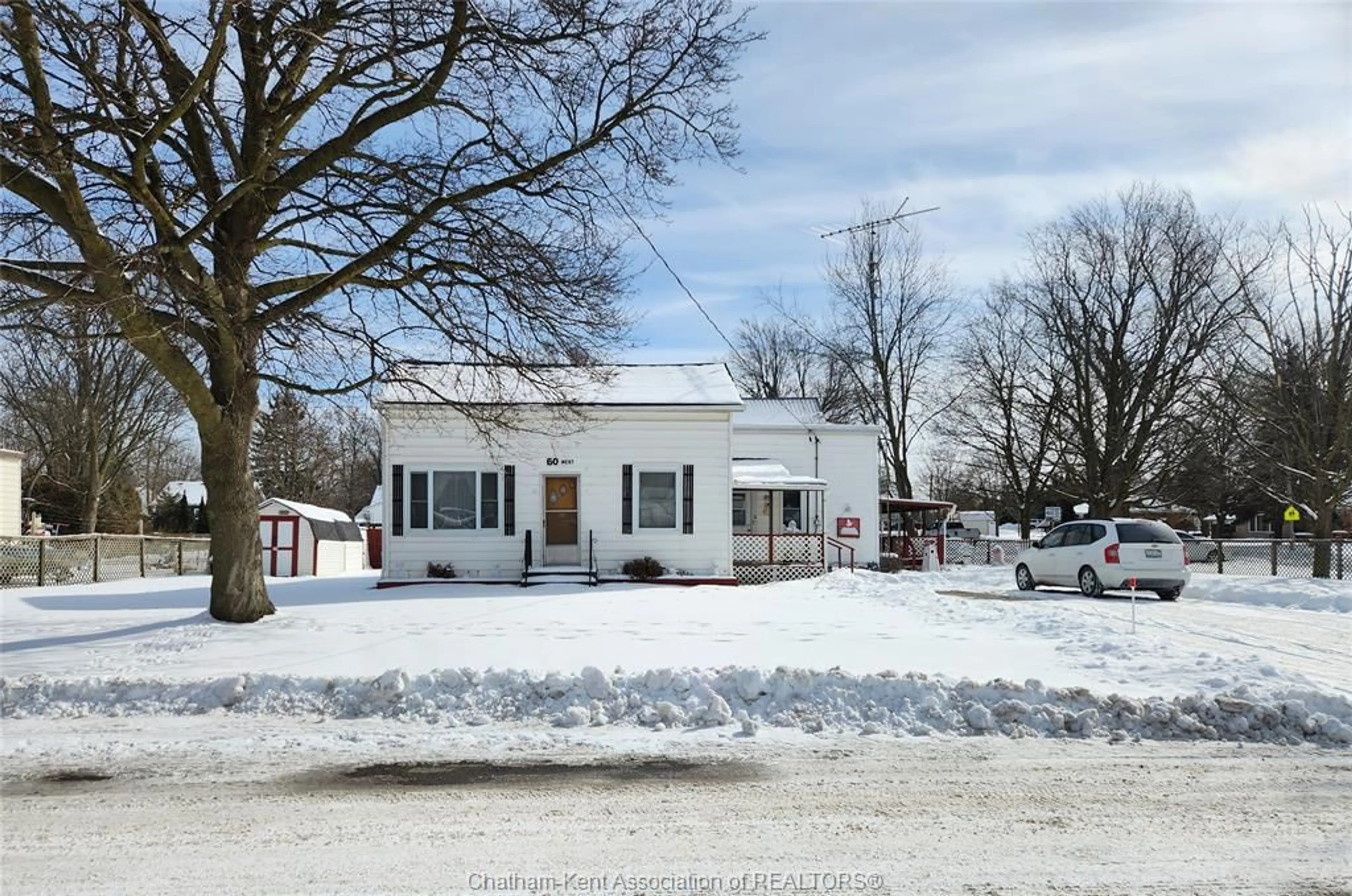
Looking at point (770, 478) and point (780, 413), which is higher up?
point (780, 413)

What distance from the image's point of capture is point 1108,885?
508 centimetres

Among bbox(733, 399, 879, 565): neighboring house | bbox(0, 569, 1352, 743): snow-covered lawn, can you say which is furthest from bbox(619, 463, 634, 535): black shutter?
bbox(733, 399, 879, 565): neighboring house

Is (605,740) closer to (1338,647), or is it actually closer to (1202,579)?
(1338,647)

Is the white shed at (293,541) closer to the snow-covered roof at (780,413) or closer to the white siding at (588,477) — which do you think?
the white siding at (588,477)

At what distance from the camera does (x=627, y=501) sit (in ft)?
73.2

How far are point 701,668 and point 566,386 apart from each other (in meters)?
8.19

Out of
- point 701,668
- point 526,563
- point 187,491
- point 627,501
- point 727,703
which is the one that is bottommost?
point 727,703

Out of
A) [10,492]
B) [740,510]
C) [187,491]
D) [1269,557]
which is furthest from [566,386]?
[187,491]

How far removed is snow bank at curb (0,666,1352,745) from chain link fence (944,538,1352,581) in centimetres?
1788

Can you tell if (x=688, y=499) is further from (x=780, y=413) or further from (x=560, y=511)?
(x=780, y=413)

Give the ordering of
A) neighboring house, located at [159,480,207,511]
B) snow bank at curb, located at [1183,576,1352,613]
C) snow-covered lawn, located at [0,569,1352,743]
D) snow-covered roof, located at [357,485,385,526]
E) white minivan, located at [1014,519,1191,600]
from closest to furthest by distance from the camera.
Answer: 1. snow-covered lawn, located at [0,569,1352,743]
2. snow bank at curb, located at [1183,576,1352,613]
3. white minivan, located at [1014,519,1191,600]
4. snow-covered roof, located at [357,485,385,526]
5. neighboring house, located at [159,480,207,511]

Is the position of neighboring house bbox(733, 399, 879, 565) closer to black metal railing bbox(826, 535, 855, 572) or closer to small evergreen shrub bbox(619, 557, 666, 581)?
black metal railing bbox(826, 535, 855, 572)

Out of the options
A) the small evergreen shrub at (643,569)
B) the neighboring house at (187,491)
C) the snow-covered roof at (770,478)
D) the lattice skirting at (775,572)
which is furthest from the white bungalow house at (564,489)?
the neighboring house at (187,491)

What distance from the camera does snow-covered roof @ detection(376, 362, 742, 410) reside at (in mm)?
15625
